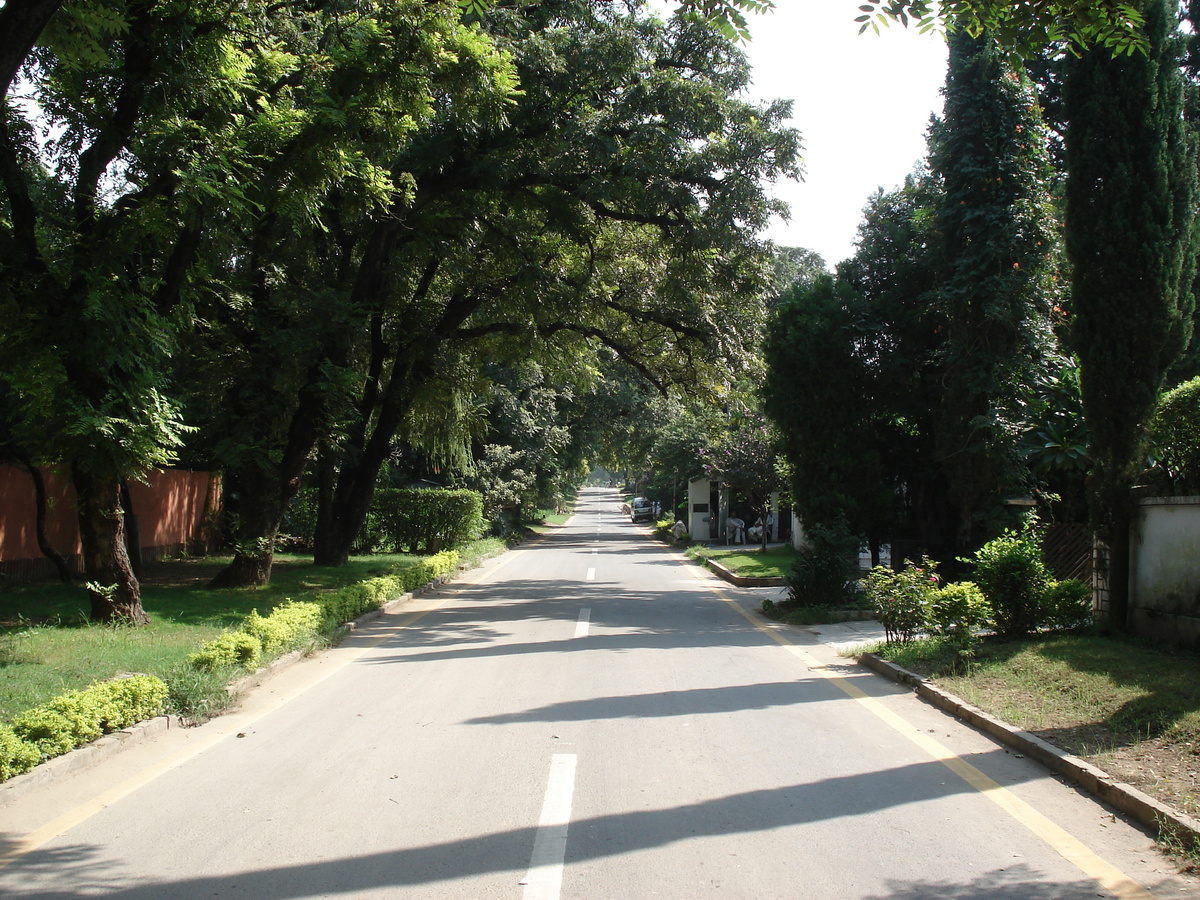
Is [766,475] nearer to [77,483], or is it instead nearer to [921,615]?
[921,615]

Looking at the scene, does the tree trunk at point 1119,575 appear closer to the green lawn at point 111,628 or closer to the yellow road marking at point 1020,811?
the yellow road marking at point 1020,811

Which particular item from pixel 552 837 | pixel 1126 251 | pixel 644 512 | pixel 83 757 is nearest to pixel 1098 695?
pixel 552 837

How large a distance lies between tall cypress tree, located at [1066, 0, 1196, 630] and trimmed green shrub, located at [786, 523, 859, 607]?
489 cm

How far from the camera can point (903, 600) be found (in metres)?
10.8

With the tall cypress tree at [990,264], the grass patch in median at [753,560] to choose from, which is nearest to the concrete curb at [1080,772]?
the tall cypress tree at [990,264]

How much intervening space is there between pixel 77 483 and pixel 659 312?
12.2 meters

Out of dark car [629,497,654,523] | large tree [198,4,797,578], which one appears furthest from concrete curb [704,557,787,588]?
dark car [629,497,654,523]

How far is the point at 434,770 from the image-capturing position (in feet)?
20.2

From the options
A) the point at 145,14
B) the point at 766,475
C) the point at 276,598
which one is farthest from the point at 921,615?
the point at 766,475

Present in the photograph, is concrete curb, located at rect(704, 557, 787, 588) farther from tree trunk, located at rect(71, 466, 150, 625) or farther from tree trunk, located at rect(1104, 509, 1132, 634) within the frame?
tree trunk, located at rect(71, 466, 150, 625)

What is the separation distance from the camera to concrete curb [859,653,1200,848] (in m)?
4.89

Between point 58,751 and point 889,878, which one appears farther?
point 58,751

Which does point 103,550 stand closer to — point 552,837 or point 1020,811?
point 552,837

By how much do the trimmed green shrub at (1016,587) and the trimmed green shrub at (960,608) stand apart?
16 centimetres
